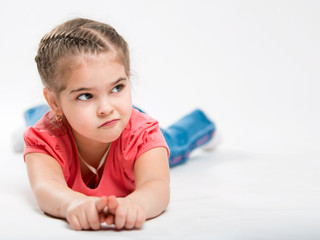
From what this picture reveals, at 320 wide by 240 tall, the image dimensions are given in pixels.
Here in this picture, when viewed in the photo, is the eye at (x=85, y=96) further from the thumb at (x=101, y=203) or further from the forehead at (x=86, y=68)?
the thumb at (x=101, y=203)

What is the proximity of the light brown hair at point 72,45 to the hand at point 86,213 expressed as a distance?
358mm

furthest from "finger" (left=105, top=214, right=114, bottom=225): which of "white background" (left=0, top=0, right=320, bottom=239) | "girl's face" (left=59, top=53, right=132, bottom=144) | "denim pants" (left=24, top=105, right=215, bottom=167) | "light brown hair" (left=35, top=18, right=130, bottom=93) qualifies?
"white background" (left=0, top=0, right=320, bottom=239)

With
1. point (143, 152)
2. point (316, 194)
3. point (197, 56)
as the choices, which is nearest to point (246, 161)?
point (316, 194)

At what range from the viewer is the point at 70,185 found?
1.52 metres

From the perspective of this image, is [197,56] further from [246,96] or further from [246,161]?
[246,161]

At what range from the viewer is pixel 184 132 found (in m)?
2.14

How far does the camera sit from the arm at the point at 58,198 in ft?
3.69

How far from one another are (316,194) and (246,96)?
161 centimetres

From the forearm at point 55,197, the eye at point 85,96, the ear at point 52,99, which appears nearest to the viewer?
the forearm at point 55,197

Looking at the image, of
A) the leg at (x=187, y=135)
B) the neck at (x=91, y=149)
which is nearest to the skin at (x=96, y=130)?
the neck at (x=91, y=149)

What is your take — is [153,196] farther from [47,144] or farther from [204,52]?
[204,52]

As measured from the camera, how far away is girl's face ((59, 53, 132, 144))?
132 centimetres

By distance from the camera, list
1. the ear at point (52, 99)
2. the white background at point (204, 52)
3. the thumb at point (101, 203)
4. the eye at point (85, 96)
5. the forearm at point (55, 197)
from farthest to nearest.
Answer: the white background at point (204, 52) < the ear at point (52, 99) < the eye at point (85, 96) < the forearm at point (55, 197) < the thumb at point (101, 203)

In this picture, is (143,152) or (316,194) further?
(316,194)
